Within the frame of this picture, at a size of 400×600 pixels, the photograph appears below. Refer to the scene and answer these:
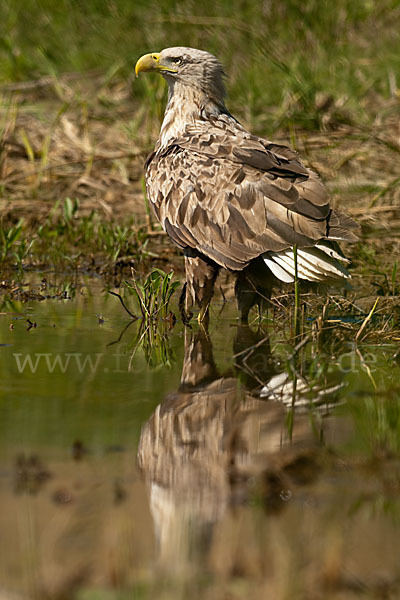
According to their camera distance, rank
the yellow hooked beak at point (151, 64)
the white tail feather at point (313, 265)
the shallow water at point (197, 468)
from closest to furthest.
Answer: the shallow water at point (197, 468) → the white tail feather at point (313, 265) → the yellow hooked beak at point (151, 64)

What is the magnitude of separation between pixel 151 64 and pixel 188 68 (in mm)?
235

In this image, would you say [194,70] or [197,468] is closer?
[197,468]

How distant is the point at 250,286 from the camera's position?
525cm

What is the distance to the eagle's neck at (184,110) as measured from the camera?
235 inches

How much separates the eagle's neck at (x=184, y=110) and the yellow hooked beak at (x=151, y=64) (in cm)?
14

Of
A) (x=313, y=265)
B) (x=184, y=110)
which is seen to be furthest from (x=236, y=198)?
(x=184, y=110)

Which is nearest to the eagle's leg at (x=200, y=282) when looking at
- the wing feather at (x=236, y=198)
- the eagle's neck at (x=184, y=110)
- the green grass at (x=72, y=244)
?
the wing feather at (x=236, y=198)

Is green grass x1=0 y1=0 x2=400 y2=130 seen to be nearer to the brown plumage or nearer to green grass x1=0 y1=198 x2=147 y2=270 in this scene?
green grass x1=0 y1=198 x2=147 y2=270

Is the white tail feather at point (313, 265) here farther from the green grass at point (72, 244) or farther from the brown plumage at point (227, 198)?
the green grass at point (72, 244)

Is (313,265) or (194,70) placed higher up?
(194,70)

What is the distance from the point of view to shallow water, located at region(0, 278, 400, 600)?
2305 millimetres

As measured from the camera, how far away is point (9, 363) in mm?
4203

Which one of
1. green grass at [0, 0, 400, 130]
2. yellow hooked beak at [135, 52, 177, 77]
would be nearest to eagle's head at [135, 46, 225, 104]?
→ yellow hooked beak at [135, 52, 177, 77]

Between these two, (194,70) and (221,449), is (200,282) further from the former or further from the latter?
(221,449)
